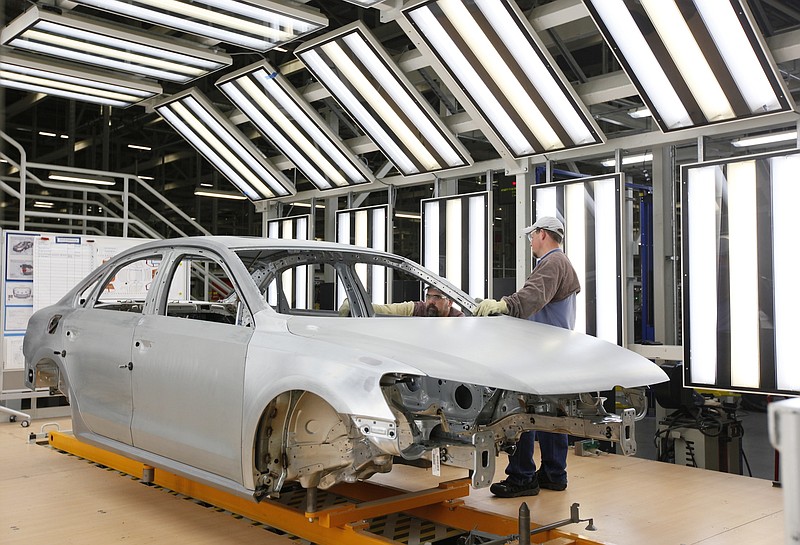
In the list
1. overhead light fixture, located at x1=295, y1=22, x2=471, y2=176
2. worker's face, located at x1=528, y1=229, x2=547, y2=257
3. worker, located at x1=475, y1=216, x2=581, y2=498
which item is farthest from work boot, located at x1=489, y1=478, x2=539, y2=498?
overhead light fixture, located at x1=295, y1=22, x2=471, y2=176

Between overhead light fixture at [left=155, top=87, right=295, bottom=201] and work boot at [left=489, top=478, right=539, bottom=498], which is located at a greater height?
overhead light fixture at [left=155, top=87, right=295, bottom=201]

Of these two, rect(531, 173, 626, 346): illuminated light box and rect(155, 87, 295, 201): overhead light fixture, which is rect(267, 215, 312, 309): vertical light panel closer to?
rect(155, 87, 295, 201): overhead light fixture

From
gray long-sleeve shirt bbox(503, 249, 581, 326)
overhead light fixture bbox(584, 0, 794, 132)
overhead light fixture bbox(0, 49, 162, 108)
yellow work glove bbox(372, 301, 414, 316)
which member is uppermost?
overhead light fixture bbox(0, 49, 162, 108)

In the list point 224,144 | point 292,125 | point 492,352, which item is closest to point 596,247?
point 492,352

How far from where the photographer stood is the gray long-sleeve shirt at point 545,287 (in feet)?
14.0

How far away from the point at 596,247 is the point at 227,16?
12.0 feet

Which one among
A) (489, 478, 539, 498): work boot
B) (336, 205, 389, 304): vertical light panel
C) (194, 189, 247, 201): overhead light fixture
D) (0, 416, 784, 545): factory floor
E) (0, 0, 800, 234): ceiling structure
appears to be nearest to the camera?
(0, 416, 784, 545): factory floor

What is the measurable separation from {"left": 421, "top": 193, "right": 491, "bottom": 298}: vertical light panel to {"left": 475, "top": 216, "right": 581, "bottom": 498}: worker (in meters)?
2.43

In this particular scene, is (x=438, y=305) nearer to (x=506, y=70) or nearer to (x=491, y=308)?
(x=491, y=308)

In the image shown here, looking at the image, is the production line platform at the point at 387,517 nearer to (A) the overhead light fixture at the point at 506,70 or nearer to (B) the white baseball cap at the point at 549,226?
(B) the white baseball cap at the point at 549,226

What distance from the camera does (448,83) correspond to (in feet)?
21.3

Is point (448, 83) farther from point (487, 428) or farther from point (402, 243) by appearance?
point (402, 243)

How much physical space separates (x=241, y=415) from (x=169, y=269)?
121 cm

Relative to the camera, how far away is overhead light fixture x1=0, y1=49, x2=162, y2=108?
23.8 ft
